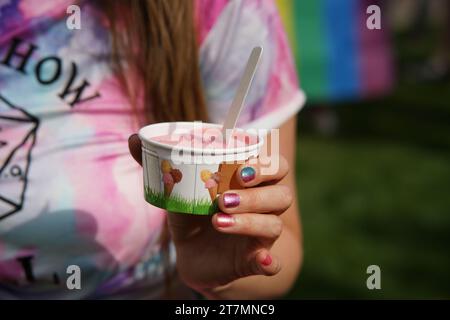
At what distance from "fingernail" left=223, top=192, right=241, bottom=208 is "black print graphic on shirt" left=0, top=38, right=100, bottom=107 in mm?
413

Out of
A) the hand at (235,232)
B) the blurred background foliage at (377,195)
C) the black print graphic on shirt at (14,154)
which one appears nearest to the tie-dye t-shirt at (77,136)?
the black print graphic on shirt at (14,154)

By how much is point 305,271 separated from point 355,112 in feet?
9.38

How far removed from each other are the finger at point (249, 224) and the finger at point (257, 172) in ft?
0.18

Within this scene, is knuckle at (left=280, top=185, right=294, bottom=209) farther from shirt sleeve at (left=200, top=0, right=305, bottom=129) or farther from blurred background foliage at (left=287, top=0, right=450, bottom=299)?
blurred background foliage at (left=287, top=0, right=450, bottom=299)

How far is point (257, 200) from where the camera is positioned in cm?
114

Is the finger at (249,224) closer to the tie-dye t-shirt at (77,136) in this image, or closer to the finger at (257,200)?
the finger at (257,200)

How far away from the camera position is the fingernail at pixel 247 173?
1111 mm

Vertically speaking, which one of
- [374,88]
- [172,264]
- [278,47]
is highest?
[278,47]

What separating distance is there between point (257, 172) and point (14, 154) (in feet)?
1.63

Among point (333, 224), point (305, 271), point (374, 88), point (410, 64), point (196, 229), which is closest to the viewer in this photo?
point (196, 229)

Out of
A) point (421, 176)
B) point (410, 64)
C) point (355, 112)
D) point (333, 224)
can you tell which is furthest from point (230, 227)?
point (410, 64)

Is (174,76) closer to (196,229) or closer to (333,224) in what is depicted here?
(196,229)

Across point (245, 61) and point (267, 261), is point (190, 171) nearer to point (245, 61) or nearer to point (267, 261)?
point (267, 261)

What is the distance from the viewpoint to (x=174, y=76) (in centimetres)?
140
